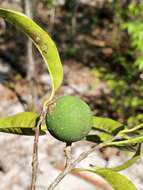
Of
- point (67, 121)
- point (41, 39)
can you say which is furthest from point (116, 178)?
point (41, 39)

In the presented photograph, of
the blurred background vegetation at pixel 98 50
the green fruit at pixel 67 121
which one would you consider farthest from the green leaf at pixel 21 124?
the blurred background vegetation at pixel 98 50

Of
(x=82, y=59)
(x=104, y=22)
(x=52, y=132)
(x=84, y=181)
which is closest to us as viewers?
(x=52, y=132)

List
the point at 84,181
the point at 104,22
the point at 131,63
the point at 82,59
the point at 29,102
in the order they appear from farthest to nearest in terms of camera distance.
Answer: the point at 104,22
the point at 82,59
the point at 131,63
the point at 29,102
the point at 84,181

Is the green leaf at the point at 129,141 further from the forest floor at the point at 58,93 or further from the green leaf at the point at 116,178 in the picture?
the forest floor at the point at 58,93

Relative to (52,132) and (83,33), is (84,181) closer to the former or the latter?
(52,132)

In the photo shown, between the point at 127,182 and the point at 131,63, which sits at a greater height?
the point at 127,182

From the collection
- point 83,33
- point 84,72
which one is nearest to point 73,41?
point 83,33

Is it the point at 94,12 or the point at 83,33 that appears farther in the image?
the point at 94,12
